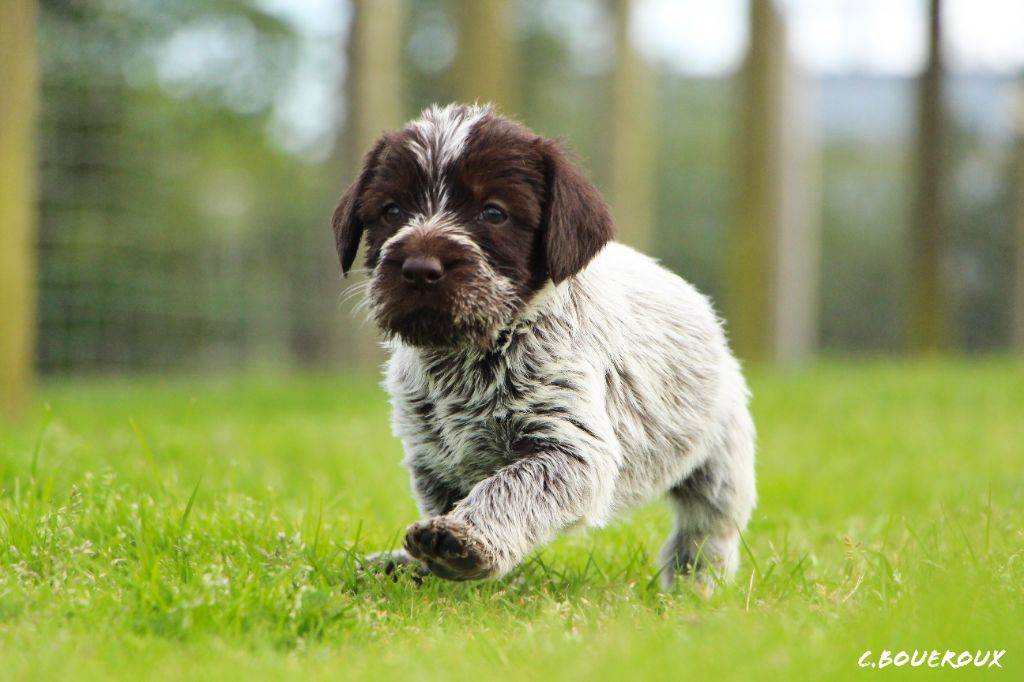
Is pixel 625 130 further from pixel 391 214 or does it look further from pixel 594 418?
Answer: pixel 594 418

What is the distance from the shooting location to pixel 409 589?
3.71 metres

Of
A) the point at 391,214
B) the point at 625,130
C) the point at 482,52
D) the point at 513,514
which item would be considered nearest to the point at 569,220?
the point at 391,214

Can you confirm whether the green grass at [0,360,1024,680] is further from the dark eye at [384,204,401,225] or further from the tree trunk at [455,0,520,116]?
the tree trunk at [455,0,520,116]

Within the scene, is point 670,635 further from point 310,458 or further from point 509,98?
point 509,98

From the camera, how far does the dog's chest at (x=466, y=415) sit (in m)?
3.90

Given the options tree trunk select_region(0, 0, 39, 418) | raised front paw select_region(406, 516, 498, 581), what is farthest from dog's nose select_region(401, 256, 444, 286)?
tree trunk select_region(0, 0, 39, 418)

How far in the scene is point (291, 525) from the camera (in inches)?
160

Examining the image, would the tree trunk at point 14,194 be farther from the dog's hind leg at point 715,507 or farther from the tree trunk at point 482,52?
the dog's hind leg at point 715,507

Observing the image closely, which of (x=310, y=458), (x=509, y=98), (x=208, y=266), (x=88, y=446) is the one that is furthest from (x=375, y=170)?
(x=208, y=266)

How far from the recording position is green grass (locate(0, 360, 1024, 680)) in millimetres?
2855

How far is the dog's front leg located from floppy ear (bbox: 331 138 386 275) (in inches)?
38.9

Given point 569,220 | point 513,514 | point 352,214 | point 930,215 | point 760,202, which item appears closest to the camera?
point 513,514

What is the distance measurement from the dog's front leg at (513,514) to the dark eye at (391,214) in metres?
0.88

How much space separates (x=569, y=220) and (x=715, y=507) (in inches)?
54.0
